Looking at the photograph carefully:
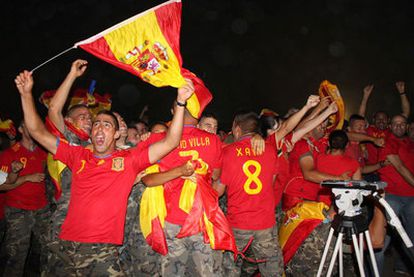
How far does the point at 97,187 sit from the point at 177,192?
791 millimetres

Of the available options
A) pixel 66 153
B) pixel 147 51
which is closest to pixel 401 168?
pixel 147 51

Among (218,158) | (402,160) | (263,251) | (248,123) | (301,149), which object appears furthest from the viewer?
(402,160)

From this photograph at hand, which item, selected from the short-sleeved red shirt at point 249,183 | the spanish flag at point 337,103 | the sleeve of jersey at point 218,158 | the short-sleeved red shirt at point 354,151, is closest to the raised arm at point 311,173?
the short-sleeved red shirt at point 249,183

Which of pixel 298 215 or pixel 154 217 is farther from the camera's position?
pixel 298 215

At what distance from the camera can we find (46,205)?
517cm

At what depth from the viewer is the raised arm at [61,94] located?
332 centimetres

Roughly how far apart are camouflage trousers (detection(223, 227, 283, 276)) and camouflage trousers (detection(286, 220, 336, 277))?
0.36m

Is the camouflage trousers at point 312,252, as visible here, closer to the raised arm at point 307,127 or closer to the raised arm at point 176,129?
the raised arm at point 307,127

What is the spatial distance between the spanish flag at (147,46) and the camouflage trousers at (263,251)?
6.53 feet

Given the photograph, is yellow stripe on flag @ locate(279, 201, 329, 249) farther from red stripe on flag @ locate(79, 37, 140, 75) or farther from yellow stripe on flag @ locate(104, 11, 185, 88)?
red stripe on flag @ locate(79, 37, 140, 75)

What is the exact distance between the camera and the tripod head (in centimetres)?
295

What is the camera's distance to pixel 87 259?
2.84 metres

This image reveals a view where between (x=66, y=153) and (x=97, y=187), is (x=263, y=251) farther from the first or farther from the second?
(x=66, y=153)

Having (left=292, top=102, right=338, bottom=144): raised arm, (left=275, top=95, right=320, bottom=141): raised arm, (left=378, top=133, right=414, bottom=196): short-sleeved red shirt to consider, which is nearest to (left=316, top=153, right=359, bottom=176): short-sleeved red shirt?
(left=292, top=102, right=338, bottom=144): raised arm
